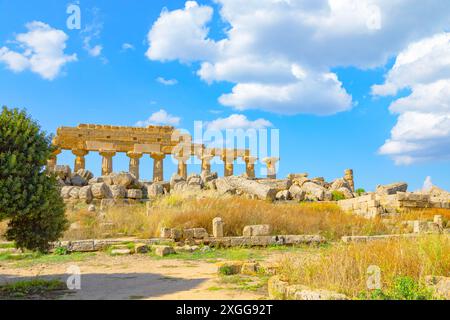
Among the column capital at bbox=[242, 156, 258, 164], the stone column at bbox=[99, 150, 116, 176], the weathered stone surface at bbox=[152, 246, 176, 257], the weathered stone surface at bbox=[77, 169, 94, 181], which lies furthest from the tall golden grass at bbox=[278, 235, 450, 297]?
the column capital at bbox=[242, 156, 258, 164]

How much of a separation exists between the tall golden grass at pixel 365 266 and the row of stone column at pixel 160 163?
29740mm

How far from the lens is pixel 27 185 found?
7.53 metres

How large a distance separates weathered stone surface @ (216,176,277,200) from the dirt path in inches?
408

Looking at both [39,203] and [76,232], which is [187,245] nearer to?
[76,232]

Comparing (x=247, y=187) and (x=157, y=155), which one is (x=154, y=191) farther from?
(x=157, y=155)

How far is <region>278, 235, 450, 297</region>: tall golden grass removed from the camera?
6184 millimetres

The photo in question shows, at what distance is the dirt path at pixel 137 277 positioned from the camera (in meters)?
6.71

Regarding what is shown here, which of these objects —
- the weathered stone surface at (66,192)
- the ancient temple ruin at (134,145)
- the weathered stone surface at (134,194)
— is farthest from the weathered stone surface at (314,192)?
the ancient temple ruin at (134,145)

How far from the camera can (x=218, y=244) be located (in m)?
13.3

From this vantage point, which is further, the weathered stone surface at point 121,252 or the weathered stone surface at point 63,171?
the weathered stone surface at point 63,171

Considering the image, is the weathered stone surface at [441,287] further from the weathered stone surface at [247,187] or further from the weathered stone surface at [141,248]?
the weathered stone surface at [247,187]

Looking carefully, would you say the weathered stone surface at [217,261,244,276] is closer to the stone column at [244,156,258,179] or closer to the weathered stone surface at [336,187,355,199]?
the weathered stone surface at [336,187,355,199]

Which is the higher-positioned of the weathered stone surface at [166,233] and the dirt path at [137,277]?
the weathered stone surface at [166,233]

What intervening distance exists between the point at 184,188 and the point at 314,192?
276 inches
